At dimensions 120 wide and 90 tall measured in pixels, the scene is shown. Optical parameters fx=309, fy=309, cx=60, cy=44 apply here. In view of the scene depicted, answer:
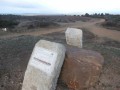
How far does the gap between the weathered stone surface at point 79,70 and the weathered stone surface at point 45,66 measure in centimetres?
72

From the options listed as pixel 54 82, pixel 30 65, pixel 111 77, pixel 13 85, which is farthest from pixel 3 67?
pixel 111 77

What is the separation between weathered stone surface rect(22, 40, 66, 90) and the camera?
611 centimetres

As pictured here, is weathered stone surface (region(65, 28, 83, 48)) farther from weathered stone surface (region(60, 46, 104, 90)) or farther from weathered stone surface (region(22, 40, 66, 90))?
weathered stone surface (region(22, 40, 66, 90))

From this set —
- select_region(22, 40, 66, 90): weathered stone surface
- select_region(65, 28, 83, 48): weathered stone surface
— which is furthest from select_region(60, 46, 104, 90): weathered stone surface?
select_region(65, 28, 83, 48): weathered stone surface

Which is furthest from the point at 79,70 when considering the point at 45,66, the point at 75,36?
the point at 75,36

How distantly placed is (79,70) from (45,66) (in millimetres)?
1035

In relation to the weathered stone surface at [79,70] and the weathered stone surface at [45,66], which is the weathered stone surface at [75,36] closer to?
the weathered stone surface at [79,70]

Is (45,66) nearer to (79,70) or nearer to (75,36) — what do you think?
(79,70)

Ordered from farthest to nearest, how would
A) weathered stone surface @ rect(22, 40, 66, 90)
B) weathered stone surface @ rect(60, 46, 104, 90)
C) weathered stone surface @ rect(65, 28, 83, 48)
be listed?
weathered stone surface @ rect(65, 28, 83, 48), weathered stone surface @ rect(60, 46, 104, 90), weathered stone surface @ rect(22, 40, 66, 90)

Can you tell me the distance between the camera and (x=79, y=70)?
22.6ft

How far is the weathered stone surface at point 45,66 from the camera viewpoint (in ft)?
20.0

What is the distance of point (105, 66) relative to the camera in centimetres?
838

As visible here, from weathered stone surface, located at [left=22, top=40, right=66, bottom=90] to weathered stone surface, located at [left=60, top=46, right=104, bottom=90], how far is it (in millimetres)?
725

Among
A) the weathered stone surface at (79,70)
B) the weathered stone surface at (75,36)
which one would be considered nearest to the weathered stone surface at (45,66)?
the weathered stone surface at (79,70)
